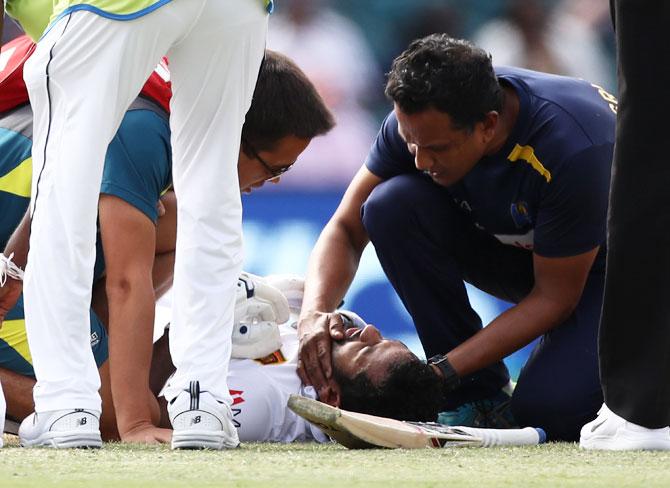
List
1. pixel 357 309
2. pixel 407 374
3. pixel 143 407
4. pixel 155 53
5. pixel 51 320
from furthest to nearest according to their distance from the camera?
pixel 357 309 → pixel 407 374 → pixel 143 407 → pixel 155 53 → pixel 51 320

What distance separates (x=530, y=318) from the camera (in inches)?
131

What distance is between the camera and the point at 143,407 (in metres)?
2.86

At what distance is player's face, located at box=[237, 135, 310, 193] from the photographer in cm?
319

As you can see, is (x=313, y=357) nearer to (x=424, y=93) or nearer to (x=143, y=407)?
(x=143, y=407)

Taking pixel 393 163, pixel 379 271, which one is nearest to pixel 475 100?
pixel 393 163

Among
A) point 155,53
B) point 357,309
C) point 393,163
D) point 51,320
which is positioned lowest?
point 357,309

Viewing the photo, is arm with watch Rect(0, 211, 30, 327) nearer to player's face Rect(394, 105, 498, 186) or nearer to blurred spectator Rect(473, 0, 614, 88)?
player's face Rect(394, 105, 498, 186)

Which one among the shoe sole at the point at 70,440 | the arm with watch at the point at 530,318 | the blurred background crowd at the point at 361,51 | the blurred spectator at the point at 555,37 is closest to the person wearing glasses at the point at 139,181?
the shoe sole at the point at 70,440

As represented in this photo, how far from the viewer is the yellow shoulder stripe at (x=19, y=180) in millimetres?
3080

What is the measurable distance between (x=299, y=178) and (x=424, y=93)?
1.83 metres

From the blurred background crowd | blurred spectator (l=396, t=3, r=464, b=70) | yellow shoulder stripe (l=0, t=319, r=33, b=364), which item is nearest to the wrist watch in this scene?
yellow shoulder stripe (l=0, t=319, r=33, b=364)

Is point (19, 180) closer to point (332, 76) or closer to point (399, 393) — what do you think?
point (399, 393)

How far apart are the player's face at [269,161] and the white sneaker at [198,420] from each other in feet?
2.77

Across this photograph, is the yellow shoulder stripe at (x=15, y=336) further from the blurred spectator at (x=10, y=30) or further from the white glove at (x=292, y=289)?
the blurred spectator at (x=10, y=30)
